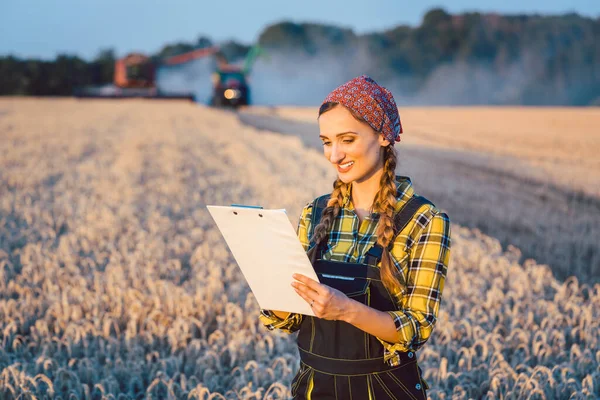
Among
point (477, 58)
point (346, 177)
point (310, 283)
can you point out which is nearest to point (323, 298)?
point (310, 283)

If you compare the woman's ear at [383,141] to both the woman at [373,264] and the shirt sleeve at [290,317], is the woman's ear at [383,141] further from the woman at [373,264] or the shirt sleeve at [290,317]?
the shirt sleeve at [290,317]

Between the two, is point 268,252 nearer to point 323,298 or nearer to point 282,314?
point 323,298

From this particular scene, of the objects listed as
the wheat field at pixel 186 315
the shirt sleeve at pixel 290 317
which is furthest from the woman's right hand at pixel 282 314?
the wheat field at pixel 186 315

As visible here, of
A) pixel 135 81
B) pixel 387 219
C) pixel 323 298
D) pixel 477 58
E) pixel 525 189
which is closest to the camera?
pixel 323 298

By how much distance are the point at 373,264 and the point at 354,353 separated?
1.01 ft

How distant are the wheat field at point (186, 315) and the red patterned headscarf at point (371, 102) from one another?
180 centimetres

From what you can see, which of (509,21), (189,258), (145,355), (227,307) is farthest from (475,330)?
(509,21)

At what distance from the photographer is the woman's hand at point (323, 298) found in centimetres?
194

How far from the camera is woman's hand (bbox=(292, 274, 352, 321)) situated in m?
1.94

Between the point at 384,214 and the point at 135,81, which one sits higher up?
the point at 135,81

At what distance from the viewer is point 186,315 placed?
4781 millimetres

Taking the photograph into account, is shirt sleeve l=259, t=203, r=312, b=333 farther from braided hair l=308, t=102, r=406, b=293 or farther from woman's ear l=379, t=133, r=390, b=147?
woman's ear l=379, t=133, r=390, b=147

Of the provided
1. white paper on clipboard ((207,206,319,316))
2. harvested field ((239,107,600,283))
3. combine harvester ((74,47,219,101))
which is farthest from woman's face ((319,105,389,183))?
combine harvester ((74,47,219,101))

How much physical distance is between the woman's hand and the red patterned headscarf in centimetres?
58
